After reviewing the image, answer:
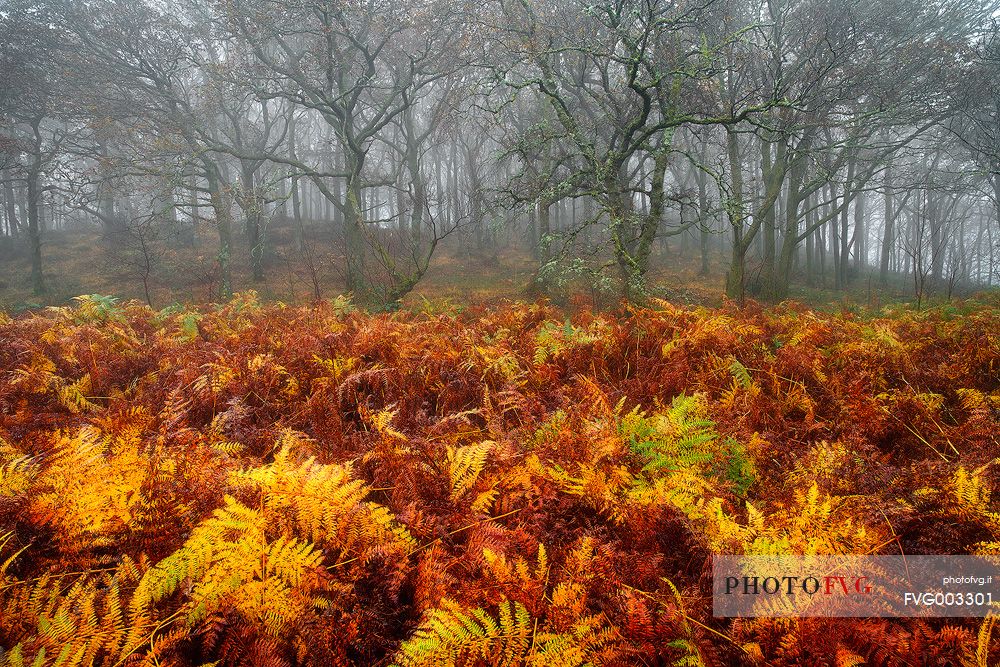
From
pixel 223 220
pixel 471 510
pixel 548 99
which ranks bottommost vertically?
pixel 471 510

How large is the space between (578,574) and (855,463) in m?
1.69

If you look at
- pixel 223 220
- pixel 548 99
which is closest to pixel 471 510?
pixel 548 99

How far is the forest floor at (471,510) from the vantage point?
1354mm

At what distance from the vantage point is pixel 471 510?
2.00 m

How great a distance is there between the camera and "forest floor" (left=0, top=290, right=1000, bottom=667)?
135 cm

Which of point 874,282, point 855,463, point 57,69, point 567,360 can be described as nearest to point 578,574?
point 855,463

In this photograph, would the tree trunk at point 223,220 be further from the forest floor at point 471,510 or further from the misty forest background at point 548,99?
the forest floor at point 471,510

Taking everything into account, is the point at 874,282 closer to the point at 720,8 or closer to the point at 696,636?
the point at 720,8

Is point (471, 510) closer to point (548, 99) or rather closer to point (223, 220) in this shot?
point (548, 99)

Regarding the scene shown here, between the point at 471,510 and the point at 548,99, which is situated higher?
the point at 548,99

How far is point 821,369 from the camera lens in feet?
12.9

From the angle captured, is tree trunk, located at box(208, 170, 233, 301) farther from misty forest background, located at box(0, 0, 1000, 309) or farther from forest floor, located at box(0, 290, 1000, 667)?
forest floor, located at box(0, 290, 1000, 667)

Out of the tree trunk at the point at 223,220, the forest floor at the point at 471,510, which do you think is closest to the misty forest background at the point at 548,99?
the tree trunk at the point at 223,220

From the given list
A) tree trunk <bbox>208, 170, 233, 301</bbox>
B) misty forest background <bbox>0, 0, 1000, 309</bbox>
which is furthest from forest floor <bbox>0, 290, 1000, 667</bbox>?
tree trunk <bbox>208, 170, 233, 301</bbox>
